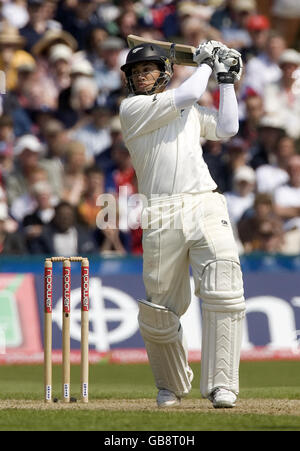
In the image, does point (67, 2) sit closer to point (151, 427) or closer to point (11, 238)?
point (11, 238)

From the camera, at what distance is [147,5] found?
55.3 ft

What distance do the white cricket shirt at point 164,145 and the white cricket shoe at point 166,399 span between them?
1.38m

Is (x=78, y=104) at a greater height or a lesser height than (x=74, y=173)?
greater

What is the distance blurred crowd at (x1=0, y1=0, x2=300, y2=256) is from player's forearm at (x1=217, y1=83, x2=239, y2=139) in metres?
5.57

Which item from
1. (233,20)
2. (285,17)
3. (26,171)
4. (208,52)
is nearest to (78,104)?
(26,171)

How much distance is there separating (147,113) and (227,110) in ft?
1.79

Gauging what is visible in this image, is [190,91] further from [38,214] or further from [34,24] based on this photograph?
[34,24]

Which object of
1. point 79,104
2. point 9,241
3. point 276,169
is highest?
point 79,104

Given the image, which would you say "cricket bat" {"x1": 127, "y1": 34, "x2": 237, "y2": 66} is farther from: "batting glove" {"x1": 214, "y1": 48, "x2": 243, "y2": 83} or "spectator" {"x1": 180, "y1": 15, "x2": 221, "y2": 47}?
"spectator" {"x1": 180, "y1": 15, "x2": 221, "y2": 47}

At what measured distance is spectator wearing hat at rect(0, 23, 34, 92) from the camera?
603 inches

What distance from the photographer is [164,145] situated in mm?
7812

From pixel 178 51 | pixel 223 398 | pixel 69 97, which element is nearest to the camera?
pixel 223 398

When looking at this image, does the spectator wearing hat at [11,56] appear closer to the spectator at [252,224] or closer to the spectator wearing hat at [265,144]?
the spectator wearing hat at [265,144]

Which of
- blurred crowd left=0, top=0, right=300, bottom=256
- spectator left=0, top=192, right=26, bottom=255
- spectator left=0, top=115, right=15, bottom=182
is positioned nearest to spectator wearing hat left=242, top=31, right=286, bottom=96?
blurred crowd left=0, top=0, right=300, bottom=256
